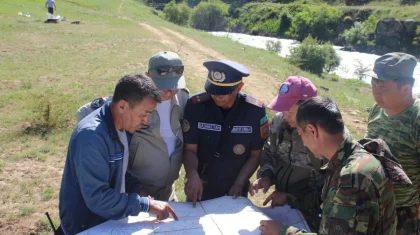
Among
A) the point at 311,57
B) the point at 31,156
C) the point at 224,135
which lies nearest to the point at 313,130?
the point at 224,135

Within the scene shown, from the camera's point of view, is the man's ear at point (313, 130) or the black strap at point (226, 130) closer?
the man's ear at point (313, 130)

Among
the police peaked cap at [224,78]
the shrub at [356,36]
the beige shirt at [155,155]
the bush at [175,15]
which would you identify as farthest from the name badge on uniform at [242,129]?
the shrub at [356,36]

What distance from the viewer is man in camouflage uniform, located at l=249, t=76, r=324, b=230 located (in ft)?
7.84

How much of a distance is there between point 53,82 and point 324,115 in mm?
9386

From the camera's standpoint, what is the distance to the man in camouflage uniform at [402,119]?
8.22 feet

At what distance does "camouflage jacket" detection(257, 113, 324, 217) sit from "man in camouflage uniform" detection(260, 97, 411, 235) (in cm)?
76

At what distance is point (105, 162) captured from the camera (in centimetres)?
197

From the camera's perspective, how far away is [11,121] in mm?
6695

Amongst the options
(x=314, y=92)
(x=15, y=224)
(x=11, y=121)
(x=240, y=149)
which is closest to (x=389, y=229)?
(x=314, y=92)

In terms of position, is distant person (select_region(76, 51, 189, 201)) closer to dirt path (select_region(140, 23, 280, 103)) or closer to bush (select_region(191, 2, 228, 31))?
dirt path (select_region(140, 23, 280, 103))

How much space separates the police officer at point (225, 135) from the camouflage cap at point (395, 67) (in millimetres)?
790

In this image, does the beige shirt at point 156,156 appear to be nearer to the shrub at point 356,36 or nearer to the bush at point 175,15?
the bush at point 175,15

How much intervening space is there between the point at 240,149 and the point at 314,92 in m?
0.65

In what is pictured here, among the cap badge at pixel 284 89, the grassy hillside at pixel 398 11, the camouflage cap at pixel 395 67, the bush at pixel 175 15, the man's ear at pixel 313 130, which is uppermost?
the grassy hillside at pixel 398 11
